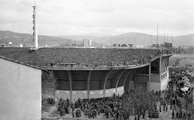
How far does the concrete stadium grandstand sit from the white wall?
1067cm

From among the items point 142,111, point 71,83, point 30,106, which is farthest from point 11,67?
point 71,83

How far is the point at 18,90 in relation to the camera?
15.9m

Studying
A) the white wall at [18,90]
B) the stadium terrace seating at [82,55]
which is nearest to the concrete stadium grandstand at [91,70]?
the stadium terrace seating at [82,55]

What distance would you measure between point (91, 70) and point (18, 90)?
14936 millimetres

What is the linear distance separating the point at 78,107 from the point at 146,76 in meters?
14.2

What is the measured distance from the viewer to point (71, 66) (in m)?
29.9

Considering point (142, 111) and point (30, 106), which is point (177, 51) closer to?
point (142, 111)

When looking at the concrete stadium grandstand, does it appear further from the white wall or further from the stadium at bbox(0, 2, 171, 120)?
the white wall

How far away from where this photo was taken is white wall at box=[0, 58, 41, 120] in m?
15.4

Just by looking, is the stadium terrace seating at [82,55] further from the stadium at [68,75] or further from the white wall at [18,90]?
the white wall at [18,90]

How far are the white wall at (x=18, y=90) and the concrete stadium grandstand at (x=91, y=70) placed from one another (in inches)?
420

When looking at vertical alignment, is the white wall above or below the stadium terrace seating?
below

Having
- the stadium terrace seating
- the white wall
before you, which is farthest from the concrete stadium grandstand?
the white wall

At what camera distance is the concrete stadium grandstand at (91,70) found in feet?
101
